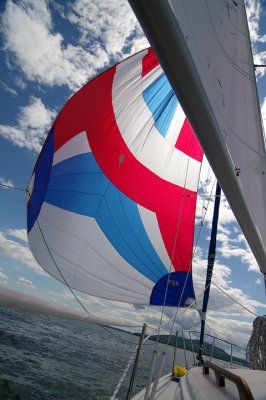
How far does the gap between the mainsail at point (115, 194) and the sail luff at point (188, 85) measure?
269cm

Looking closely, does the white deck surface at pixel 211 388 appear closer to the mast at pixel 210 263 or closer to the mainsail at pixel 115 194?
the mainsail at pixel 115 194

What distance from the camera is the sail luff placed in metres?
0.85

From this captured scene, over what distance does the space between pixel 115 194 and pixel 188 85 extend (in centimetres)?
402

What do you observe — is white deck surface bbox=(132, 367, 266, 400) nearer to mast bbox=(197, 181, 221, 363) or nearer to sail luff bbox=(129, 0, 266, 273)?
sail luff bbox=(129, 0, 266, 273)

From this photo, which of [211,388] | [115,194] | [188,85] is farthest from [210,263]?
[188,85]

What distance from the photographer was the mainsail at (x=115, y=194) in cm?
445

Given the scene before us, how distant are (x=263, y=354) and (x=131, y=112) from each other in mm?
4408

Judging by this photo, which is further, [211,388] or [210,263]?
[210,263]

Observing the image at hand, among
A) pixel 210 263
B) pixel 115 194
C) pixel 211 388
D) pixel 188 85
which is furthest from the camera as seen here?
pixel 210 263

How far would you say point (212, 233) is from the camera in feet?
19.0

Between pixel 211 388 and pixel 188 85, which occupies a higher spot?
pixel 188 85

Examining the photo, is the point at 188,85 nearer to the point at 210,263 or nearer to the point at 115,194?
the point at 115,194

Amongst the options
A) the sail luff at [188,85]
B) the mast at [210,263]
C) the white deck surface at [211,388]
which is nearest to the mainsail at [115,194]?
the mast at [210,263]

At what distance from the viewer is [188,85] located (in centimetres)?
109
